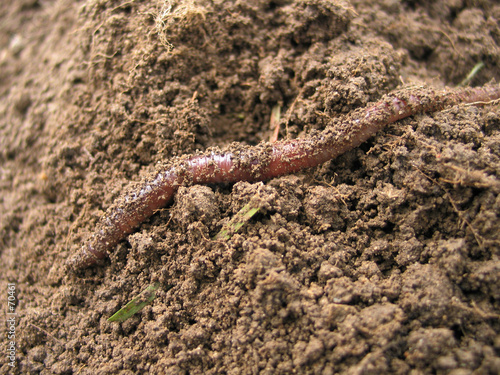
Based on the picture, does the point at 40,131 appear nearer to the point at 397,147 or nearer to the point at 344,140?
the point at 344,140

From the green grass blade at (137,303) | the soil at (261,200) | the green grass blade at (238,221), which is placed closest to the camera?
the soil at (261,200)

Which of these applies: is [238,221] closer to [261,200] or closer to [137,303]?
[261,200]

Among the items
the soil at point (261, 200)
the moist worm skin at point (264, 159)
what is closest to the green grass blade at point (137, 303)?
the soil at point (261, 200)

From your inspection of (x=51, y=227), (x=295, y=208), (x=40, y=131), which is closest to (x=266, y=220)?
(x=295, y=208)

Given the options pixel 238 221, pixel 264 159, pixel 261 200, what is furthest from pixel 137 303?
pixel 264 159

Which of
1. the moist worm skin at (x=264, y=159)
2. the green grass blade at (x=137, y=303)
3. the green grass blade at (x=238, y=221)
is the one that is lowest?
the green grass blade at (x=137, y=303)

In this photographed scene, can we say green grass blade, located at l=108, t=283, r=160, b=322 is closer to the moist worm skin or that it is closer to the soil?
the soil

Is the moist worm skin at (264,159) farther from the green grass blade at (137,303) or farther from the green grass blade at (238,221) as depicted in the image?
the green grass blade at (137,303)
